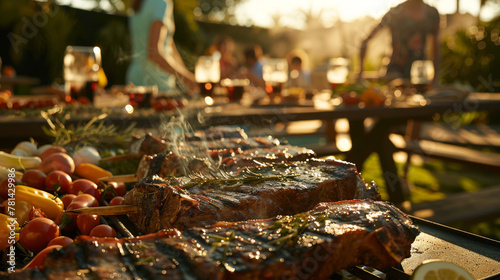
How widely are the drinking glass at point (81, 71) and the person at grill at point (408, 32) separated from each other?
4.02 meters

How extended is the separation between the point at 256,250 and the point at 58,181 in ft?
4.72

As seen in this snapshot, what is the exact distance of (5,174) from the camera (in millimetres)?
2291

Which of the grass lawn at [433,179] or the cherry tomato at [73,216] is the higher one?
the cherry tomato at [73,216]

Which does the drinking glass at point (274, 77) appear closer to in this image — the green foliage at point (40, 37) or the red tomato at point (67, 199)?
the red tomato at point (67, 199)

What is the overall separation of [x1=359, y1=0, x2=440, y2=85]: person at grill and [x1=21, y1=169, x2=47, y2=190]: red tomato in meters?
5.22

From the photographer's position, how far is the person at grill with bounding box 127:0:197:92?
18.4 ft

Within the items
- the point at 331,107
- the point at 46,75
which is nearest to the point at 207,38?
the point at 46,75

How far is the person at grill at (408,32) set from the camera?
677 cm

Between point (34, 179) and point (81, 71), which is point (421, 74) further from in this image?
point (34, 179)

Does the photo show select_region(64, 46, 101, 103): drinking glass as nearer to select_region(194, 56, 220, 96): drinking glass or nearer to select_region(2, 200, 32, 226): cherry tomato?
select_region(194, 56, 220, 96): drinking glass

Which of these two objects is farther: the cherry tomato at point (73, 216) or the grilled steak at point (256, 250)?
the cherry tomato at point (73, 216)

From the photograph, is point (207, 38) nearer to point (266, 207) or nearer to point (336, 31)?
point (336, 31)

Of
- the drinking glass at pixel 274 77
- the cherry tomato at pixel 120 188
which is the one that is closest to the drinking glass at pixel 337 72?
the drinking glass at pixel 274 77

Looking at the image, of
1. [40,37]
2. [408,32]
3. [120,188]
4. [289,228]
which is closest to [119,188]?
[120,188]
